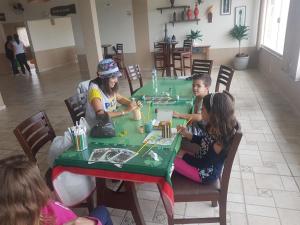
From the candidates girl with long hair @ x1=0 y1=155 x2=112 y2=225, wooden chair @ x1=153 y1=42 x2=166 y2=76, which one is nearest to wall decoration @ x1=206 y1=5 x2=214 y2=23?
wooden chair @ x1=153 y1=42 x2=166 y2=76

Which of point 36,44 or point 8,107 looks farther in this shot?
point 36,44

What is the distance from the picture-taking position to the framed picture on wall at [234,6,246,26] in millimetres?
6852

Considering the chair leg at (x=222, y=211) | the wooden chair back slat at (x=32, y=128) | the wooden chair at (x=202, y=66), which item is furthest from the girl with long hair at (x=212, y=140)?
the wooden chair at (x=202, y=66)

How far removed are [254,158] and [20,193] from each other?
2358mm

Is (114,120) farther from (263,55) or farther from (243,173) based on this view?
(263,55)

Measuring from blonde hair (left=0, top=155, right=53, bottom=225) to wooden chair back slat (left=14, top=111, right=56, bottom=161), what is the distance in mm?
813

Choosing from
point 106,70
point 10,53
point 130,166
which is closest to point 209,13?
point 106,70

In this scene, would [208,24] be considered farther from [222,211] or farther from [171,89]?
[222,211]

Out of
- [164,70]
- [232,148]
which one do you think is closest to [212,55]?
[164,70]

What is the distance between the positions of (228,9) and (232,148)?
6.68 meters

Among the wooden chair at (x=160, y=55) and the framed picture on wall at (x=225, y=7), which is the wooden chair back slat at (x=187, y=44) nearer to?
the wooden chair at (x=160, y=55)

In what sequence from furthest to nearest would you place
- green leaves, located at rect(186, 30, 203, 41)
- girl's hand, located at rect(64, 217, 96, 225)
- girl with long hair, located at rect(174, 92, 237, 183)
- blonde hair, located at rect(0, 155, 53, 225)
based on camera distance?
green leaves, located at rect(186, 30, 203, 41), girl with long hair, located at rect(174, 92, 237, 183), girl's hand, located at rect(64, 217, 96, 225), blonde hair, located at rect(0, 155, 53, 225)

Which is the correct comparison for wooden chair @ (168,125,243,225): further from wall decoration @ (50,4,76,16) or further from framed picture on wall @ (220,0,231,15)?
wall decoration @ (50,4,76,16)

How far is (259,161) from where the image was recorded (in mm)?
2516
